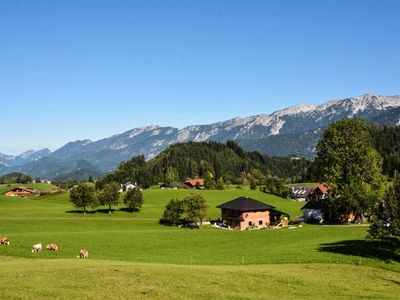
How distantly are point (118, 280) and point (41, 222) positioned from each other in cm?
6893

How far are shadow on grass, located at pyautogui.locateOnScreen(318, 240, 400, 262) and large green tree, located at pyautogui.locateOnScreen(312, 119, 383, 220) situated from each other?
87.5 ft

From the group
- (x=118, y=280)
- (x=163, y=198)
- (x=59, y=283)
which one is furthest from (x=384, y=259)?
(x=163, y=198)

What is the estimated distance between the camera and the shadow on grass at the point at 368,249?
179ft

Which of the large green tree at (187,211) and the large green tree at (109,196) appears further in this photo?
the large green tree at (109,196)

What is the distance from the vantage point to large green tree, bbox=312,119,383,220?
295 ft

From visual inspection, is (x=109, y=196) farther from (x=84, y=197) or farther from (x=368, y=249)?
(x=368, y=249)

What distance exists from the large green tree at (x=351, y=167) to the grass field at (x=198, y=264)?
9.67m

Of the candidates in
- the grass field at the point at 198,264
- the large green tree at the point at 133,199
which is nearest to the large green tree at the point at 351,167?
the grass field at the point at 198,264

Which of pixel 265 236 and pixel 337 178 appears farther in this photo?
pixel 337 178

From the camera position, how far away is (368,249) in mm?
58188

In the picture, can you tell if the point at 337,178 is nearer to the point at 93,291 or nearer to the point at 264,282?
the point at 264,282

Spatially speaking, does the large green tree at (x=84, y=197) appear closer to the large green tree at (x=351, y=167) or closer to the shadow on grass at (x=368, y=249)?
the large green tree at (x=351, y=167)

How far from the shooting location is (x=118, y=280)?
118 ft

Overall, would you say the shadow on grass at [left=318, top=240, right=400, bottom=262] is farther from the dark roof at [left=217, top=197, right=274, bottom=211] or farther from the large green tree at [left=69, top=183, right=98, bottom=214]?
the large green tree at [left=69, top=183, right=98, bottom=214]
